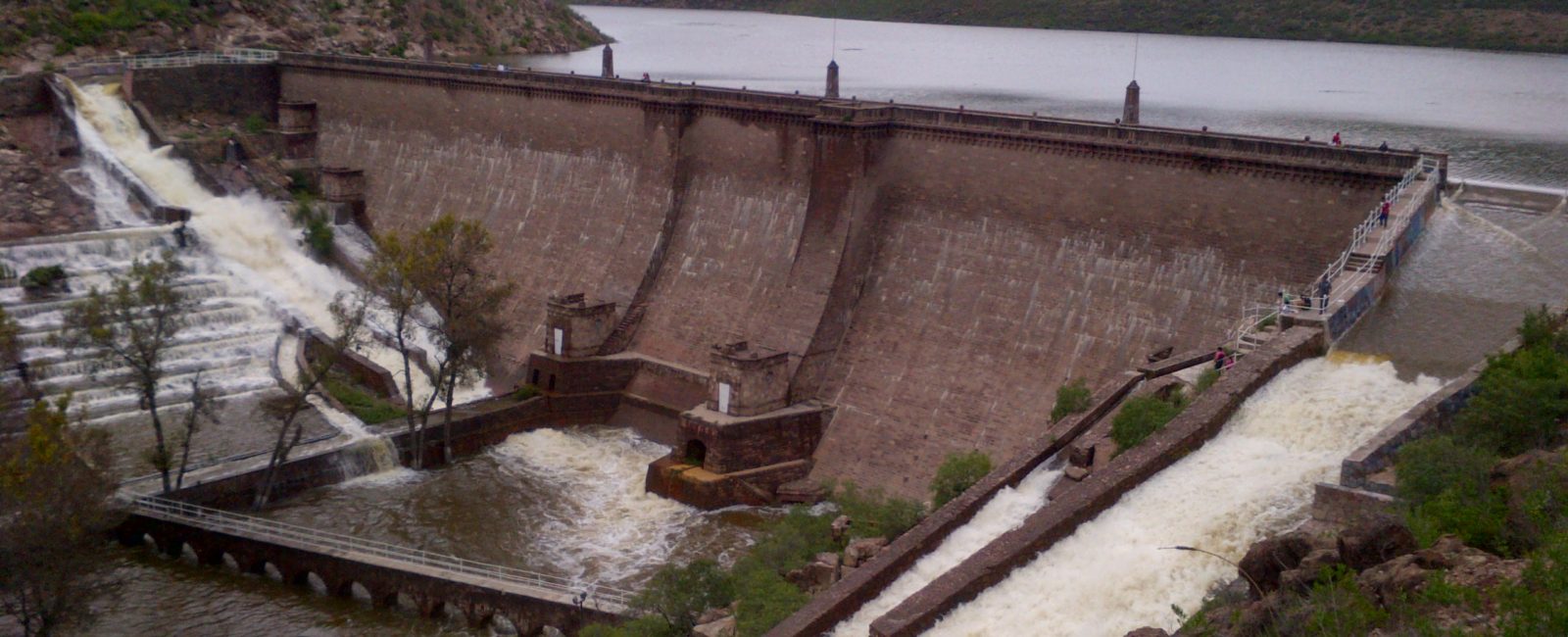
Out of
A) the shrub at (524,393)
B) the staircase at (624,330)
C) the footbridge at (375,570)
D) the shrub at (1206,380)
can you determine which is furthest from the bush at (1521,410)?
the shrub at (524,393)

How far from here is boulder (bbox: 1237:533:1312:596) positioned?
44.5 feet

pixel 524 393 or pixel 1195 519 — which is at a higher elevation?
pixel 1195 519

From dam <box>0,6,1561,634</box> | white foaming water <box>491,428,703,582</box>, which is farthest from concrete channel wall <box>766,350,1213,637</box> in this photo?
white foaming water <box>491,428,703,582</box>

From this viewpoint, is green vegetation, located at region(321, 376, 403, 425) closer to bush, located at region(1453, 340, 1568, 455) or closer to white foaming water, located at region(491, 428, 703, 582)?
white foaming water, located at region(491, 428, 703, 582)

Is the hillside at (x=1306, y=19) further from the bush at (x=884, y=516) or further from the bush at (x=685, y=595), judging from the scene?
the bush at (x=685, y=595)

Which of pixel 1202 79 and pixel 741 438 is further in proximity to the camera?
pixel 1202 79

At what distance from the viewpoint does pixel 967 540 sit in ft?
60.6

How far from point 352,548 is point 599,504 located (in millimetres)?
5200

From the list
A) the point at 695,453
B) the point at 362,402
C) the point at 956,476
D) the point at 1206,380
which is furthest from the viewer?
the point at 362,402

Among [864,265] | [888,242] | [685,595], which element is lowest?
[685,595]

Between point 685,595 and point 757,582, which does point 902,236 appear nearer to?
point 757,582

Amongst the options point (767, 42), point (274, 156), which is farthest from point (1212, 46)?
point (274, 156)

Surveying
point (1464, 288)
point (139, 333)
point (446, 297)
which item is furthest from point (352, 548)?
point (1464, 288)

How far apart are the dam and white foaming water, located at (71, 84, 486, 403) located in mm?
5248
